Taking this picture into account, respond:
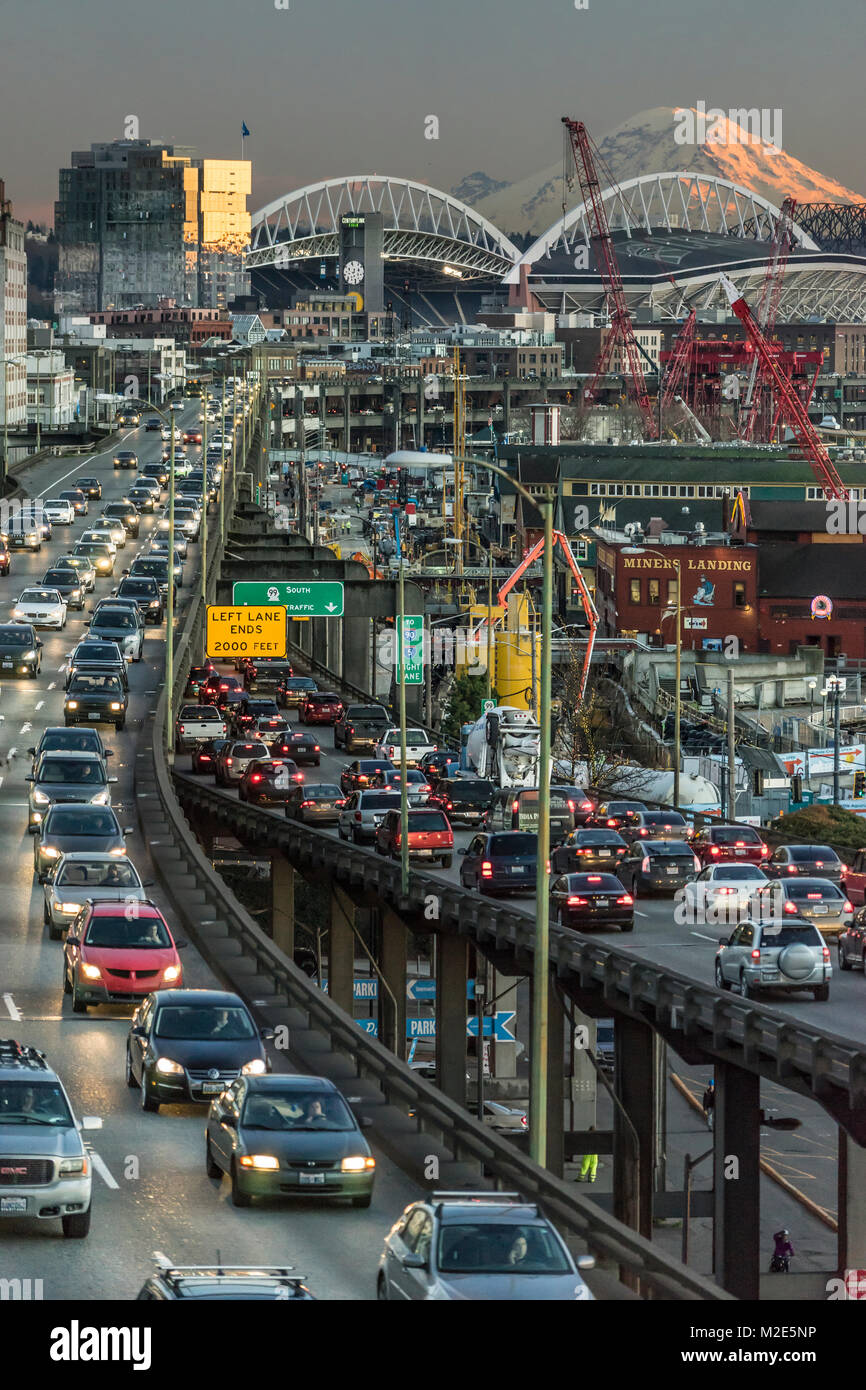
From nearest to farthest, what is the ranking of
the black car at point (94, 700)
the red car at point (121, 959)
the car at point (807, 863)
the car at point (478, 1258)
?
1. the car at point (478, 1258)
2. the red car at point (121, 959)
3. the car at point (807, 863)
4. the black car at point (94, 700)

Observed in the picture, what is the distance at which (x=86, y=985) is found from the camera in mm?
33594

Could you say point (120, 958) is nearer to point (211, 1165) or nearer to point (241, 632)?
point (211, 1165)

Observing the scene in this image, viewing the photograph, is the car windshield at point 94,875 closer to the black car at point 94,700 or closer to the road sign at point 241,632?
the black car at point 94,700

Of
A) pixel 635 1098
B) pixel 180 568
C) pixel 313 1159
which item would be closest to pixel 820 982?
pixel 635 1098

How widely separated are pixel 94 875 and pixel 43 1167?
1796 cm

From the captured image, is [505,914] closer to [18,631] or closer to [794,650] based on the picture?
[18,631]

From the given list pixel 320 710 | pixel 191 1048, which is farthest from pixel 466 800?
pixel 191 1048

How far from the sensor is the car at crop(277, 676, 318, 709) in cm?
8619

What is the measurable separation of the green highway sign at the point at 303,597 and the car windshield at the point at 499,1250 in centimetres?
6980

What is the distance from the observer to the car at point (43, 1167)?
71.4 ft

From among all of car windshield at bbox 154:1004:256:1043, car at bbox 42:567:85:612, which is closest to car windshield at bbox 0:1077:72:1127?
car windshield at bbox 154:1004:256:1043

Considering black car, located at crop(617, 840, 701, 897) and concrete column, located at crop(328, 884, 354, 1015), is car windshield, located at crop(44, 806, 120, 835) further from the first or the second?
concrete column, located at crop(328, 884, 354, 1015)

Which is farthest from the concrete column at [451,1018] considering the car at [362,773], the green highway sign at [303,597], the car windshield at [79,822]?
the green highway sign at [303,597]

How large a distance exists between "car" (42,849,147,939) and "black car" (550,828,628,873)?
11.7 m
